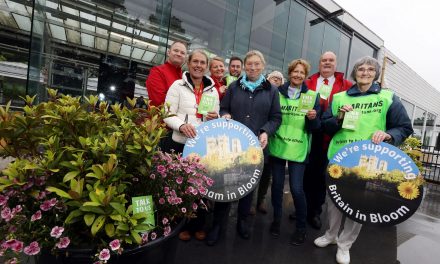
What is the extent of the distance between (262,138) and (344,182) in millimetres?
790

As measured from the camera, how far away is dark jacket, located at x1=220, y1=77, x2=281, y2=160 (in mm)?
2525

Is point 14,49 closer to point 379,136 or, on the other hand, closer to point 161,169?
point 161,169

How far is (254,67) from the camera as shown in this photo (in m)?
2.53

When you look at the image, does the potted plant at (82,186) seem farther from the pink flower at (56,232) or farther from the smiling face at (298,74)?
the smiling face at (298,74)

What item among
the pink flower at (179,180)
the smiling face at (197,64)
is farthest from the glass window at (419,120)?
the pink flower at (179,180)

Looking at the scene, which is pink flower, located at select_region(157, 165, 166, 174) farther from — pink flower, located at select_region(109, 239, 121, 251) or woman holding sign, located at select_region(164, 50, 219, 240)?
woman holding sign, located at select_region(164, 50, 219, 240)

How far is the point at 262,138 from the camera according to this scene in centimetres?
244

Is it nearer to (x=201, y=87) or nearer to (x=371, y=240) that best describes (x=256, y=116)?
(x=201, y=87)

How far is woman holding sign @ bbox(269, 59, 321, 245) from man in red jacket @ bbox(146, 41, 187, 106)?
118 cm

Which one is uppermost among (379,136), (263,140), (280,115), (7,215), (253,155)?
(280,115)

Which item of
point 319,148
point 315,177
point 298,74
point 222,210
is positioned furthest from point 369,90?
point 222,210

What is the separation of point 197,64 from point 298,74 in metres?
1.03

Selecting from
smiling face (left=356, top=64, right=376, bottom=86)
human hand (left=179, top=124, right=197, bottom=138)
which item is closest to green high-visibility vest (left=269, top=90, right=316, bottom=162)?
smiling face (left=356, top=64, right=376, bottom=86)

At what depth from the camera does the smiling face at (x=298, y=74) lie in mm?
2650
